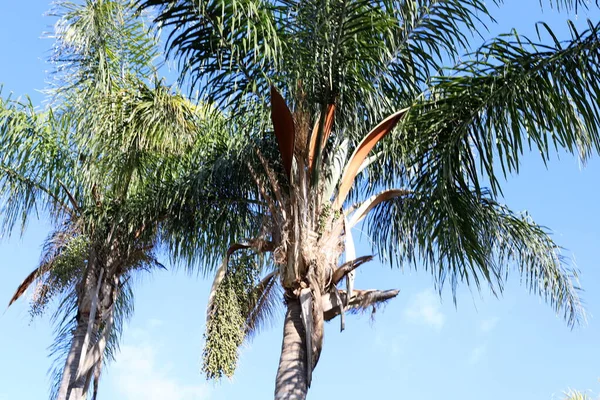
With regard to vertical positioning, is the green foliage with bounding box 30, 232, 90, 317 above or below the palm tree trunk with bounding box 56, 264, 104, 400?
above

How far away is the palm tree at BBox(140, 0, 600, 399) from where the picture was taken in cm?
768

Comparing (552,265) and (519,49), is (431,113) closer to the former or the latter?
(519,49)

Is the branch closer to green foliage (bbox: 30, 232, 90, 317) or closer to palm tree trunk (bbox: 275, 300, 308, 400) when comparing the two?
palm tree trunk (bbox: 275, 300, 308, 400)

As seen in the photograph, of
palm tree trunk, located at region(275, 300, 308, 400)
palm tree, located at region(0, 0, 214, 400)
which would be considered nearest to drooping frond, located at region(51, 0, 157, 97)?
palm tree, located at region(0, 0, 214, 400)

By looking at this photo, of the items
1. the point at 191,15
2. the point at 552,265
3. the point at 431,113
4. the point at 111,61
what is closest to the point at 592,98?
the point at 431,113

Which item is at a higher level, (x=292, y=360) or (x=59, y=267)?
(x=59, y=267)

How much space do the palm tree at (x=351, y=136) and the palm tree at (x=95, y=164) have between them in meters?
1.16

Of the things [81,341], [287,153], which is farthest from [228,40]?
[81,341]

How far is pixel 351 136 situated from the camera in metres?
8.98

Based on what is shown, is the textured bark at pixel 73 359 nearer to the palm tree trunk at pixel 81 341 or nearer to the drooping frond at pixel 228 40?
the palm tree trunk at pixel 81 341

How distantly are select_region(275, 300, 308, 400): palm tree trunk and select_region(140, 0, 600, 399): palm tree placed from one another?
1 centimetres

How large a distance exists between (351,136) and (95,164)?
3616 mm

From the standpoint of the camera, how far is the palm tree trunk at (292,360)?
24.3 ft

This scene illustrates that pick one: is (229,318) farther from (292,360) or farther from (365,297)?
(365,297)
